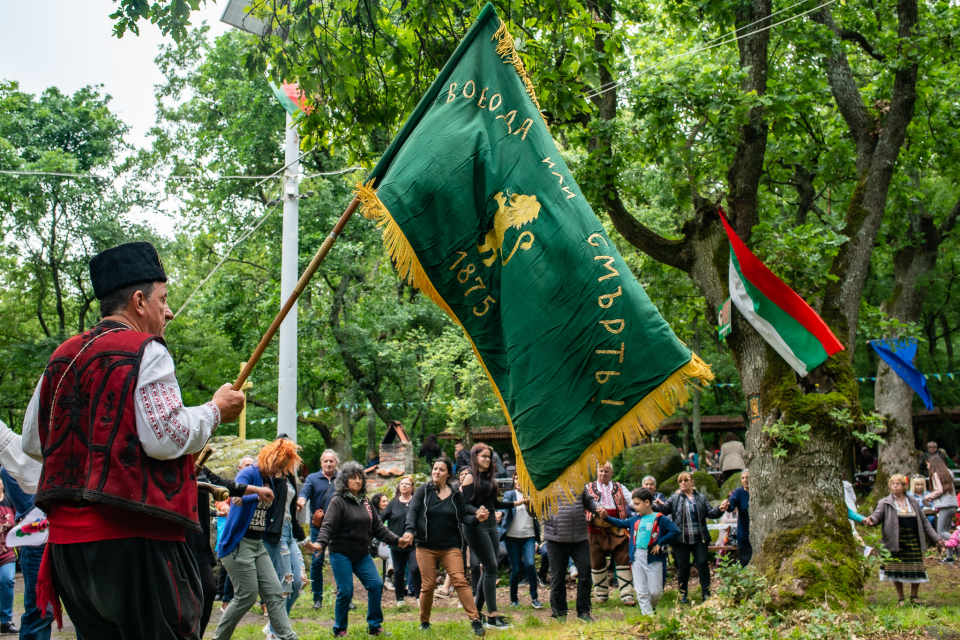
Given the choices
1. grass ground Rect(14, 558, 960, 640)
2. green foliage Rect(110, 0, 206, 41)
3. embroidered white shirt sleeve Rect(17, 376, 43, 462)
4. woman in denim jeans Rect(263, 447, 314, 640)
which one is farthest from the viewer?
woman in denim jeans Rect(263, 447, 314, 640)

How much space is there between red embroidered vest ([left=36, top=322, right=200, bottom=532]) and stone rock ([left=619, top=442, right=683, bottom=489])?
18393 millimetres

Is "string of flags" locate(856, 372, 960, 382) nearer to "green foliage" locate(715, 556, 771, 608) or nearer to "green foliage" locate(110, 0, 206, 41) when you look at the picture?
"green foliage" locate(715, 556, 771, 608)

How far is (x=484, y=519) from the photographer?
8.75 meters

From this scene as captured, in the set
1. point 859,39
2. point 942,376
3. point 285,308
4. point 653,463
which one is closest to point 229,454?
point 653,463

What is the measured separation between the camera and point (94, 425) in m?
2.81

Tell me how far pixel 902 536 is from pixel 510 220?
934cm

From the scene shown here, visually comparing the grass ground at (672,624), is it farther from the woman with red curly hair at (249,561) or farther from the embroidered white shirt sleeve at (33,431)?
the embroidered white shirt sleeve at (33,431)

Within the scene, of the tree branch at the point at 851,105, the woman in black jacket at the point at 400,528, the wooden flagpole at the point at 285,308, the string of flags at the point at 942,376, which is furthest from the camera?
the string of flags at the point at 942,376

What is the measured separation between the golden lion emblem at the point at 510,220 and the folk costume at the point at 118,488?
1.81 metres

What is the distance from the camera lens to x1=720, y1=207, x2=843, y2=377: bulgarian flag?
8.72 m

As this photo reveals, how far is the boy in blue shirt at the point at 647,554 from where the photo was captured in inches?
384

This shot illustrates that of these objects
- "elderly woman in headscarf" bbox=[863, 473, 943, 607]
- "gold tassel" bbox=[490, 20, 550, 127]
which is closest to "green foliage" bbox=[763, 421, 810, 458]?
"elderly woman in headscarf" bbox=[863, 473, 943, 607]

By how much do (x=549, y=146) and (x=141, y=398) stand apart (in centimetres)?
250

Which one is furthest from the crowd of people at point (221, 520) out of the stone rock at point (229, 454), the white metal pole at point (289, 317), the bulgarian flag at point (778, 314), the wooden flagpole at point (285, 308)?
the stone rock at point (229, 454)
